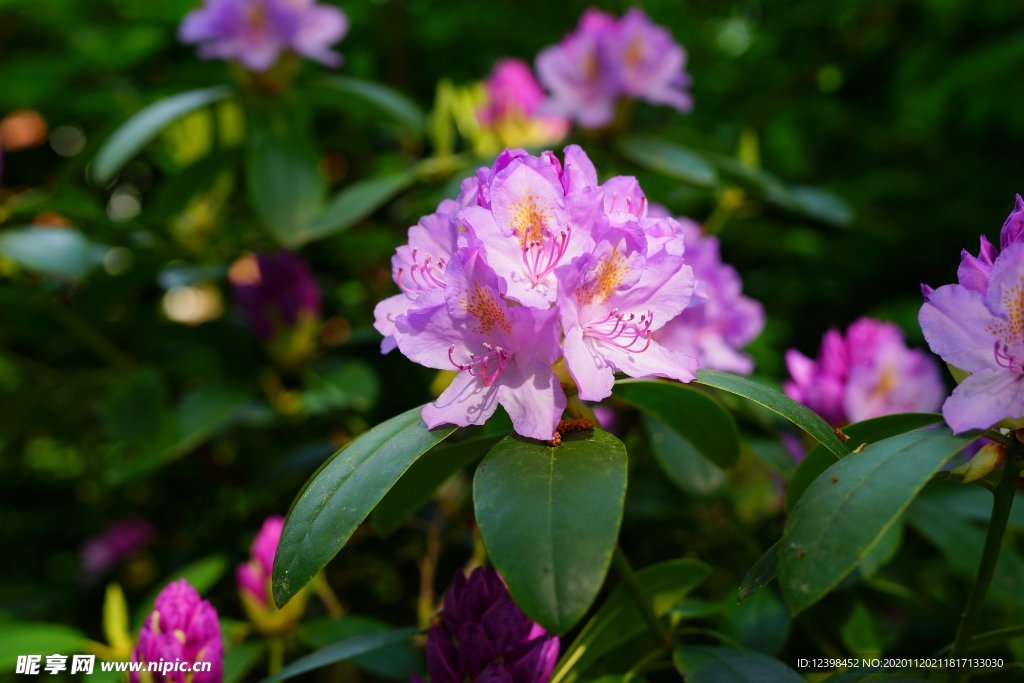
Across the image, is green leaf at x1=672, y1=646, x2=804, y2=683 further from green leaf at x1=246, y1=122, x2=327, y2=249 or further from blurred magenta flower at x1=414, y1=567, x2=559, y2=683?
green leaf at x1=246, y1=122, x2=327, y2=249

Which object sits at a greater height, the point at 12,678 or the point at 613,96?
the point at 613,96

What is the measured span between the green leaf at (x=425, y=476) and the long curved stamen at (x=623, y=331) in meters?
0.15

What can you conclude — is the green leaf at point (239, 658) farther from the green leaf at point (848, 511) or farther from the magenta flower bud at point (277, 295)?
the green leaf at point (848, 511)

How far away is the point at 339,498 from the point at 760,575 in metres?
0.37

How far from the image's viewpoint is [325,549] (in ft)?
2.32

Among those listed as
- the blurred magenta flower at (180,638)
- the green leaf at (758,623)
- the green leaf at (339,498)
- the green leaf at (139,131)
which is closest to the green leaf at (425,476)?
the green leaf at (339,498)

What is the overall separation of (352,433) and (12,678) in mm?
651

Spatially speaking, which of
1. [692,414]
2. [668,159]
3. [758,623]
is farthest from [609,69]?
[758,623]

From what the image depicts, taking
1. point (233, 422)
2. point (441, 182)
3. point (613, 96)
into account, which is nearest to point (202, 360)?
point (233, 422)

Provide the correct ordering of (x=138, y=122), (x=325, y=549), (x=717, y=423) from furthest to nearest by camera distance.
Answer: (x=138, y=122) → (x=717, y=423) → (x=325, y=549)

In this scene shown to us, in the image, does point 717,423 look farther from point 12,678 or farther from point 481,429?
point 12,678

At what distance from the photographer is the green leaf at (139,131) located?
4.91 feet

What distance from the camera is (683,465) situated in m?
1.24

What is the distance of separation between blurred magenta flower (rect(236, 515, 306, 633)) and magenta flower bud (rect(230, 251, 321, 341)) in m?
0.47
